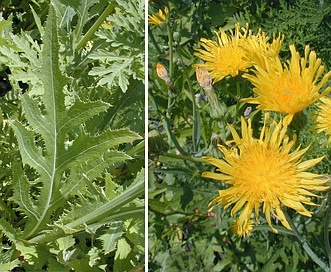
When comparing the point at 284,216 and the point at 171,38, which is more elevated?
the point at 171,38

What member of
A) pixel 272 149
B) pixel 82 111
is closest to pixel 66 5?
pixel 82 111

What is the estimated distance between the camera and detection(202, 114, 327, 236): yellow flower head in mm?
627

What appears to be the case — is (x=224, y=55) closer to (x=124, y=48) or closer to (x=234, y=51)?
(x=234, y=51)

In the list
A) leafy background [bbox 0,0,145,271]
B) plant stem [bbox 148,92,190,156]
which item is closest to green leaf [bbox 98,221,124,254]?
leafy background [bbox 0,0,145,271]

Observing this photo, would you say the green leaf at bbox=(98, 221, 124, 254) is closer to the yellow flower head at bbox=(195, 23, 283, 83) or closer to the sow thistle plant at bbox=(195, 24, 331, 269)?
the sow thistle plant at bbox=(195, 24, 331, 269)

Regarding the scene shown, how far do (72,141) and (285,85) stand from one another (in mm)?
268

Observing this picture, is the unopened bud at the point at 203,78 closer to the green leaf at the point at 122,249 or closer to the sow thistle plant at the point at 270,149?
the sow thistle plant at the point at 270,149

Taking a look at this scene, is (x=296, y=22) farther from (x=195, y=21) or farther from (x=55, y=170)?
(x=55, y=170)

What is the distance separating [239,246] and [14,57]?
1.43 ft

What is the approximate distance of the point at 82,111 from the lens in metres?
0.58

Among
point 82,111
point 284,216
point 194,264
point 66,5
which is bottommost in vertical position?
point 194,264

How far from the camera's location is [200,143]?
72 cm

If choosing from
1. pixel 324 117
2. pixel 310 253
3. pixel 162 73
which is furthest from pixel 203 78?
pixel 310 253

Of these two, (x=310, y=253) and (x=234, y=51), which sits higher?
(x=234, y=51)
